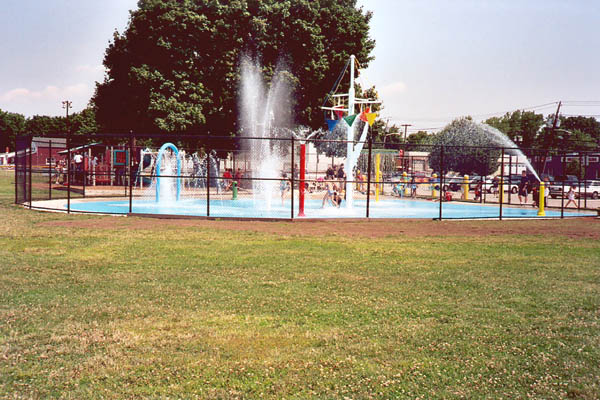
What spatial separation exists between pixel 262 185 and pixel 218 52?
355 inches

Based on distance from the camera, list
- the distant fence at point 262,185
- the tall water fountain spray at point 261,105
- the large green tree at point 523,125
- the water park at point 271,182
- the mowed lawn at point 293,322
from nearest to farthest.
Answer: the mowed lawn at point 293,322, the distant fence at point 262,185, the water park at point 271,182, the tall water fountain spray at point 261,105, the large green tree at point 523,125

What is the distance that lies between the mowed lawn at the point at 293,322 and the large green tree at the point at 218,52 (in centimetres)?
2434

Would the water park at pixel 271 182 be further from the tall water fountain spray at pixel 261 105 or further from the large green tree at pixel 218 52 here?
the large green tree at pixel 218 52

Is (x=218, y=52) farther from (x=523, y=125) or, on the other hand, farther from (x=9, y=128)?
(x=9, y=128)

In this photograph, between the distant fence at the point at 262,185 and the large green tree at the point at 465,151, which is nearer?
the distant fence at the point at 262,185

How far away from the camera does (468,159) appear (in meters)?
63.0

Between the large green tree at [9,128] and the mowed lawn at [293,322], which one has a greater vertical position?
the large green tree at [9,128]

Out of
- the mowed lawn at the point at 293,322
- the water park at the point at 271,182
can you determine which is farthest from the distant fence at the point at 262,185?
the mowed lawn at the point at 293,322

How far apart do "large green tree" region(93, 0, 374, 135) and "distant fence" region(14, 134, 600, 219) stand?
2.51 metres

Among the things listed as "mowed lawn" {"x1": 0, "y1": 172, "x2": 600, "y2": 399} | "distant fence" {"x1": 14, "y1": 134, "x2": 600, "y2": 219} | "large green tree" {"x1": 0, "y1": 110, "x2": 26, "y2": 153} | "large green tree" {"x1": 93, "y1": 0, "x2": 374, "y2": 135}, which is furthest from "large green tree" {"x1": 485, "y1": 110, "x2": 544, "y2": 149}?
"large green tree" {"x1": 0, "y1": 110, "x2": 26, "y2": 153}

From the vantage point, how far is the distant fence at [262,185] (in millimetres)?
20328

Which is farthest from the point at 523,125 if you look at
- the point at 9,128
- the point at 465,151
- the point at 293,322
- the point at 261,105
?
the point at 9,128

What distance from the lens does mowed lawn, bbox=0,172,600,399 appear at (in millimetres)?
4527

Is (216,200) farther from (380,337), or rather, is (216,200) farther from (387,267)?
(380,337)
